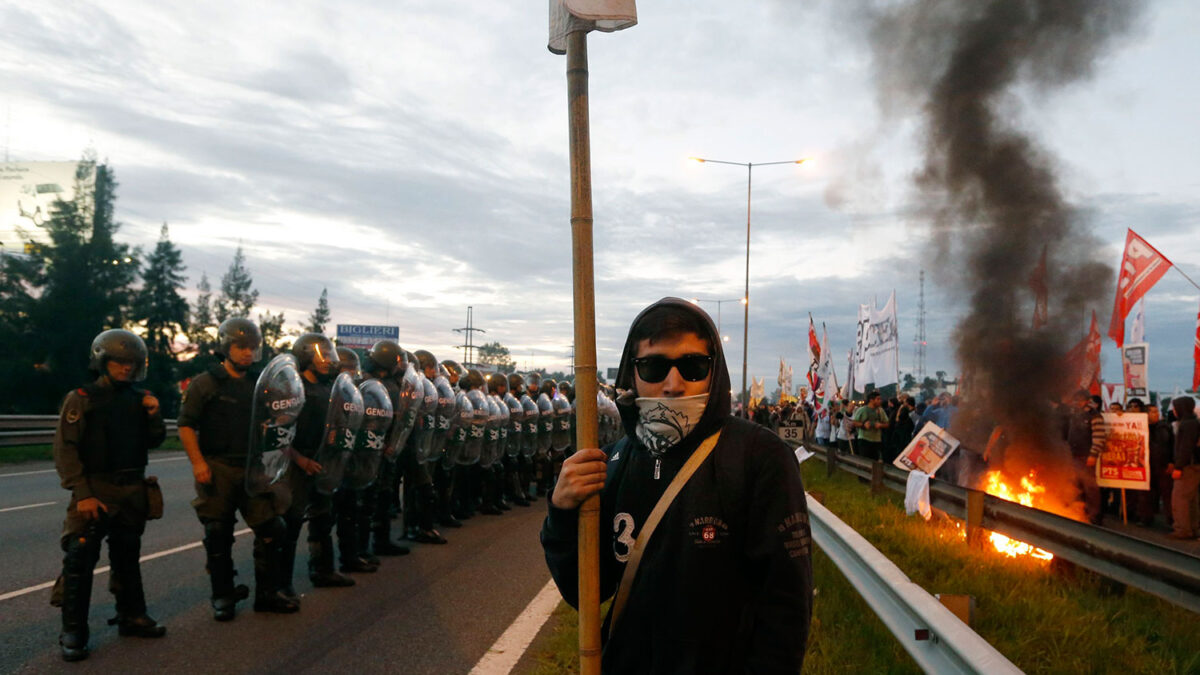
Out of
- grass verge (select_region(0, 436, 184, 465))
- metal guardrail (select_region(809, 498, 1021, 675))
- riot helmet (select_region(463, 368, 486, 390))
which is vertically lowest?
grass verge (select_region(0, 436, 184, 465))

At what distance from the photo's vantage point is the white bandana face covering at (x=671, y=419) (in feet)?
7.55

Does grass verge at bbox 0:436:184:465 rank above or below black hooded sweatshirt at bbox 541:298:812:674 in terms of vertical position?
below

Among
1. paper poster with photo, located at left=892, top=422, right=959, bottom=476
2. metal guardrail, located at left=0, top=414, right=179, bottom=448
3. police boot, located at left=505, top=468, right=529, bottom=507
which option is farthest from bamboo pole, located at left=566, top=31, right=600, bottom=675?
metal guardrail, located at left=0, top=414, right=179, bottom=448

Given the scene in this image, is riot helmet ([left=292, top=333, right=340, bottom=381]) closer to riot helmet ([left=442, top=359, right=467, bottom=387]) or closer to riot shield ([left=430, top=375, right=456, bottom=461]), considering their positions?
riot shield ([left=430, top=375, right=456, bottom=461])

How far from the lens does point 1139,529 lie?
487 inches

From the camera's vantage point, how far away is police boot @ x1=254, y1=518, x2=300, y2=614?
6539 mm

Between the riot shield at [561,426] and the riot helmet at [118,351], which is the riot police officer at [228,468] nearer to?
the riot helmet at [118,351]

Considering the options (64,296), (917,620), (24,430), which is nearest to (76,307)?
(64,296)

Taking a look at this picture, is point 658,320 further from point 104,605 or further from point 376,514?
point 376,514

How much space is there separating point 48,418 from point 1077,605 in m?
21.3

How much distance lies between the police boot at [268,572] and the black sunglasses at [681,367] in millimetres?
5035

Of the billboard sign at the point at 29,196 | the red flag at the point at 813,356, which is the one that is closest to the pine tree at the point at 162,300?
the billboard sign at the point at 29,196

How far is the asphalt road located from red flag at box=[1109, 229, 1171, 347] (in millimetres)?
10407

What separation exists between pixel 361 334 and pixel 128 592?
204 feet
